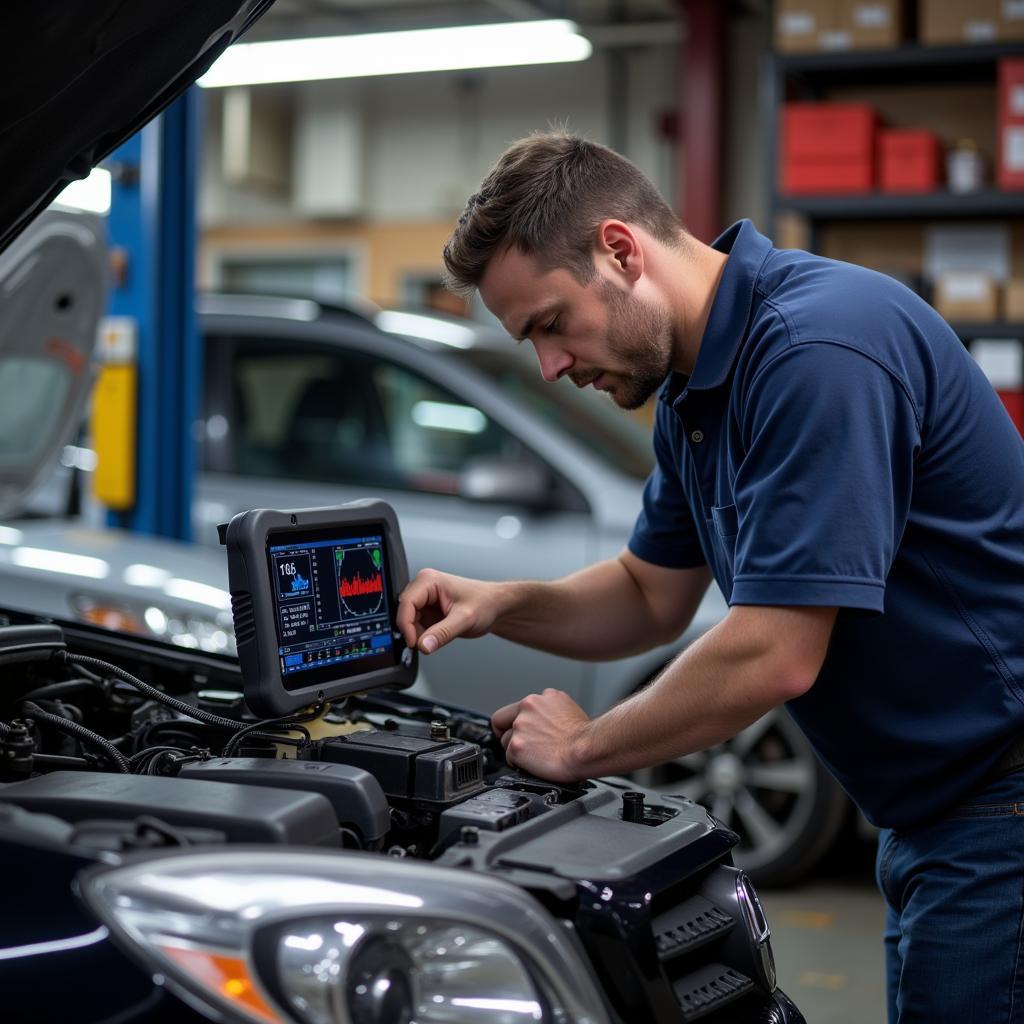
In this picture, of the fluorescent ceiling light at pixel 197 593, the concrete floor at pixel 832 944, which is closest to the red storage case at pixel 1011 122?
the concrete floor at pixel 832 944

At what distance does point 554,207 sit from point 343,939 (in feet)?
3.10

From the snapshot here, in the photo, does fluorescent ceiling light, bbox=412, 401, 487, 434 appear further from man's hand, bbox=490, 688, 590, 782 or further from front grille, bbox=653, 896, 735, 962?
front grille, bbox=653, 896, 735, 962

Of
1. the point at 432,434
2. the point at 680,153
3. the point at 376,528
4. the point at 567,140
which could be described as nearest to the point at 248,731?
the point at 376,528

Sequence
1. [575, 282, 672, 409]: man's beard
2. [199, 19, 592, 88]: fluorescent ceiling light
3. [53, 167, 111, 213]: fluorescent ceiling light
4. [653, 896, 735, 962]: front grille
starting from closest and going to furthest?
1. [653, 896, 735, 962]: front grille
2. [575, 282, 672, 409]: man's beard
3. [53, 167, 111, 213]: fluorescent ceiling light
4. [199, 19, 592, 88]: fluorescent ceiling light

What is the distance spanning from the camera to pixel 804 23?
552cm

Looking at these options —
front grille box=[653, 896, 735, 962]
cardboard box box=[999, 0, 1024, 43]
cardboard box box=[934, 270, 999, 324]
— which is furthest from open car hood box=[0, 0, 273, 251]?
cardboard box box=[999, 0, 1024, 43]

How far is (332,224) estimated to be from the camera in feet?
39.2

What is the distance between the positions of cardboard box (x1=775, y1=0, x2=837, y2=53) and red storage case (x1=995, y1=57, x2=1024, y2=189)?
26.6 inches

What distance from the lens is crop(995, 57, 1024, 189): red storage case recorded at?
5160 millimetres

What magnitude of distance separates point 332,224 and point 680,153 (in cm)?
303

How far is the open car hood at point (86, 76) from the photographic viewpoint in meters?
1.74

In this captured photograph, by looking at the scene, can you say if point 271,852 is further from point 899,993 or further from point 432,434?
point 432,434

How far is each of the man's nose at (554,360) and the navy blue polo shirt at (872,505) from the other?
16cm

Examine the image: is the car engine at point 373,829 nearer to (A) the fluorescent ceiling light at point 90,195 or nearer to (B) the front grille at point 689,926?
(B) the front grille at point 689,926
